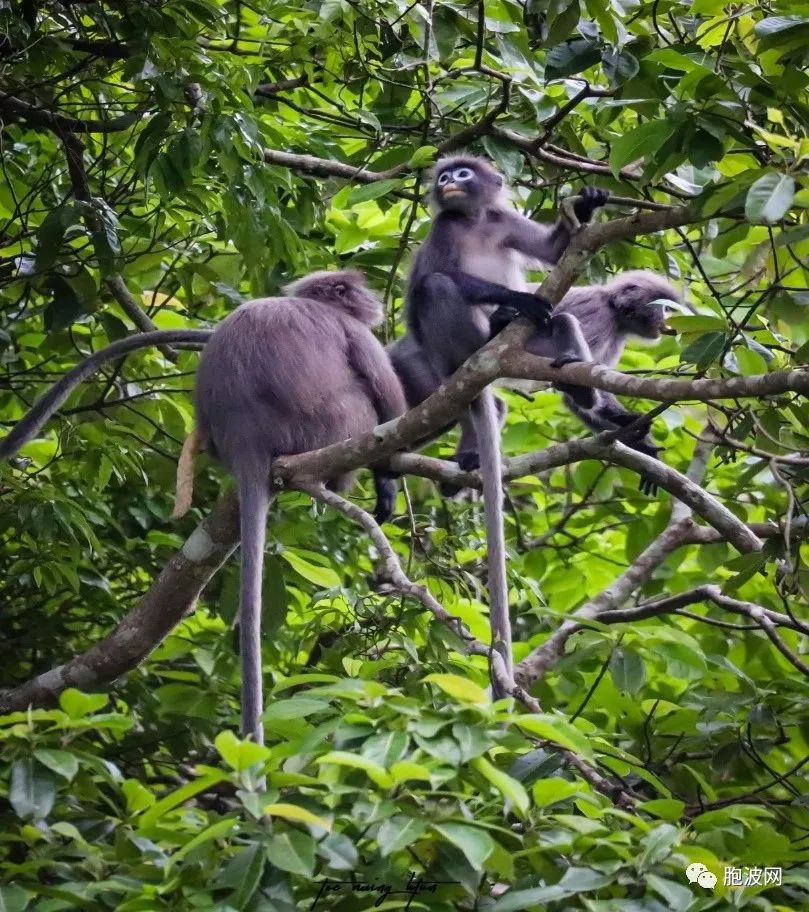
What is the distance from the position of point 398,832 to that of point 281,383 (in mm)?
2737

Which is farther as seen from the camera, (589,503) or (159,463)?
(589,503)

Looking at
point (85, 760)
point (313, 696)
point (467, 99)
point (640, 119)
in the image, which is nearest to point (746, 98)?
point (640, 119)

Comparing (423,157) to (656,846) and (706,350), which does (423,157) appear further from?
(656,846)

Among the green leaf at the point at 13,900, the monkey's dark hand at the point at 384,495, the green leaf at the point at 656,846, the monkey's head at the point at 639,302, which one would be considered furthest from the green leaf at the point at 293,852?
the monkey's head at the point at 639,302

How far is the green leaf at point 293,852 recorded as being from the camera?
2.42m

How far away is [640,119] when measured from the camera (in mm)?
4590

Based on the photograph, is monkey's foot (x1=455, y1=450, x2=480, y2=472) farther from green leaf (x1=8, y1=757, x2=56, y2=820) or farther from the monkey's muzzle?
green leaf (x1=8, y1=757, x2=56, y2=820)

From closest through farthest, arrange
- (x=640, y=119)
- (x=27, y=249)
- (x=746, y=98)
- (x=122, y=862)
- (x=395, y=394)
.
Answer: (x=122, y=862) < (x=746, y=98) < (x=640, y=119) < (x=395, y=394) < (x=27, y=249)

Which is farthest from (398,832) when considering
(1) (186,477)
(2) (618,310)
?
(2) (618,310)

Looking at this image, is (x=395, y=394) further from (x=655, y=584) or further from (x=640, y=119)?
(x=655, y=584)

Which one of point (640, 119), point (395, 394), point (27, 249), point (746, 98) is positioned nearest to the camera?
point (746, 98)

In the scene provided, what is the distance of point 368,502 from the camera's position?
6.11 metres

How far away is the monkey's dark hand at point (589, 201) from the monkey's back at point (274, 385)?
1232 millimetres

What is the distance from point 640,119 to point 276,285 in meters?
2.01
